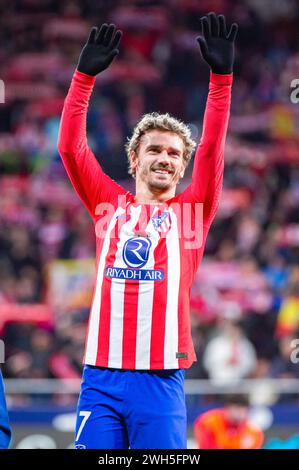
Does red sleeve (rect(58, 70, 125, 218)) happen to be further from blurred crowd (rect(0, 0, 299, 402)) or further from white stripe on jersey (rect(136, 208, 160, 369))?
blurred crowd (rect(0, 0, 299, 402))

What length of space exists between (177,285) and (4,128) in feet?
27.6

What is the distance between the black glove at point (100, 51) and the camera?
4551mm

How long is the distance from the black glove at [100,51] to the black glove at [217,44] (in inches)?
14.4

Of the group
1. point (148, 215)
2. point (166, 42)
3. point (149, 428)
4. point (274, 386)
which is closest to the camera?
point (149, 428)

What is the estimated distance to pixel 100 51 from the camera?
457 cm

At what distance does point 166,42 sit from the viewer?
13.7 meters

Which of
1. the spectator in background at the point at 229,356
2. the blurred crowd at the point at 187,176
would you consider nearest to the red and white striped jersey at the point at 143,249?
the blurred crowd at the point at 187,176

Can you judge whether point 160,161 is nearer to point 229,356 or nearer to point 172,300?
point 172,300

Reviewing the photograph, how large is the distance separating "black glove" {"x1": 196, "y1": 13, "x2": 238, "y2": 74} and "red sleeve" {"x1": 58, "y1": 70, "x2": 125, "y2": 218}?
504 mm

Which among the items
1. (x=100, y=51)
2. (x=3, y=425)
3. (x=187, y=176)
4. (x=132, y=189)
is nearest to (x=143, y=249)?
(x=100, y=51)

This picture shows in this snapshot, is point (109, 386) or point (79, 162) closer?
point (109, 386)

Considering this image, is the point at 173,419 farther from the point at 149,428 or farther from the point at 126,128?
the point at 126,128

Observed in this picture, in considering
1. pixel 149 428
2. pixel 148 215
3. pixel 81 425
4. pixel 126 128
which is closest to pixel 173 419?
pixel 149 428

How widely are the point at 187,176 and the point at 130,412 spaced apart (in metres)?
7.44
